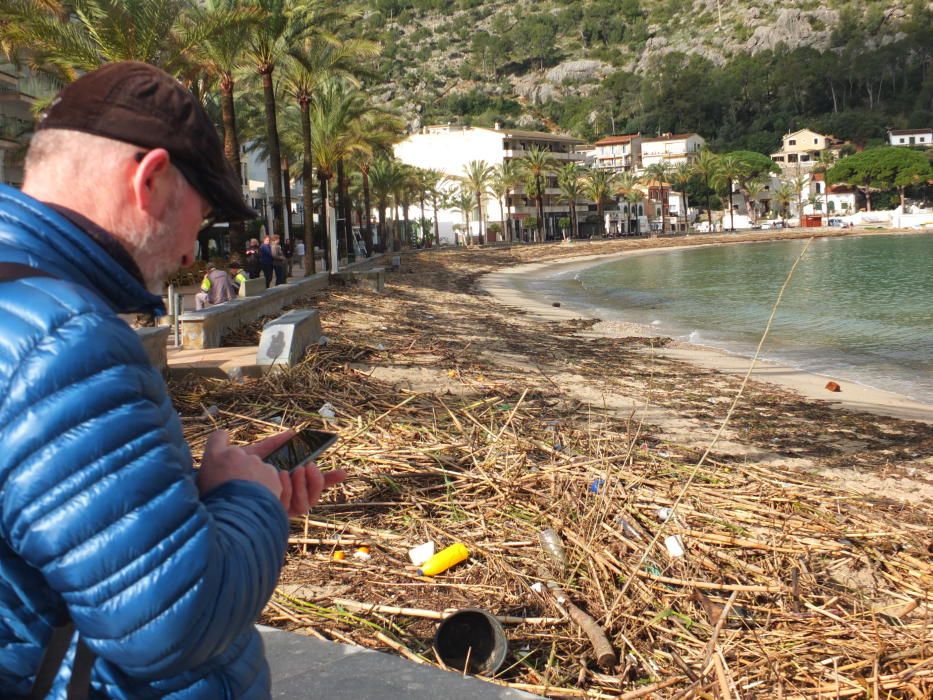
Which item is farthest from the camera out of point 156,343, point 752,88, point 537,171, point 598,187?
point 752,88

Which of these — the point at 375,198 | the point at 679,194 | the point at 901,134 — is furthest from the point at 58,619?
the point at 901,134

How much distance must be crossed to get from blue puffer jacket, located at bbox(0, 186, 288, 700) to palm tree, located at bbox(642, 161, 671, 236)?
120 metres

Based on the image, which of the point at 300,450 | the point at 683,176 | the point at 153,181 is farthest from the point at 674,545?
the point at 683,176

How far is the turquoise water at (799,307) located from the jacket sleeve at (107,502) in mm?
12895

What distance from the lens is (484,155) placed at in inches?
4055

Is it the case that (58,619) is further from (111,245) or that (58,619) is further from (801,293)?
(801,293)

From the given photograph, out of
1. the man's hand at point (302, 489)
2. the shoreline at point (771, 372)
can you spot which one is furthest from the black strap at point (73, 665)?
the shoreline at point (771, 372)

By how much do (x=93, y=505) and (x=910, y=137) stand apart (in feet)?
520

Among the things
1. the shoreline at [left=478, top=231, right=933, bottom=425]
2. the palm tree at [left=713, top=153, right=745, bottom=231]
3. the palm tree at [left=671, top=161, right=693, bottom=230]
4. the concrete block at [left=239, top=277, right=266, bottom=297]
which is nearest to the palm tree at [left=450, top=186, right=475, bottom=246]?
the palm tree at [left=671, top=161, right=693, bottom=230]

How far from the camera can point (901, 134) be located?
138500mm

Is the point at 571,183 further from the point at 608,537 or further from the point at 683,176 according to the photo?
the point at 608,537

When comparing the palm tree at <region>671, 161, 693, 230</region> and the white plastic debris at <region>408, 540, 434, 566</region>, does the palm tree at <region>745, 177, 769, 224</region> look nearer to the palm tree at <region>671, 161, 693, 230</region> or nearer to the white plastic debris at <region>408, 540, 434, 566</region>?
the palm tree at <region>671, 161, 693, 230</region>

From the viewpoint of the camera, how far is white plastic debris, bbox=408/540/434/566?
416 centimetres

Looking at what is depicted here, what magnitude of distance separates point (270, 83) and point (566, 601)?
83.5ft
